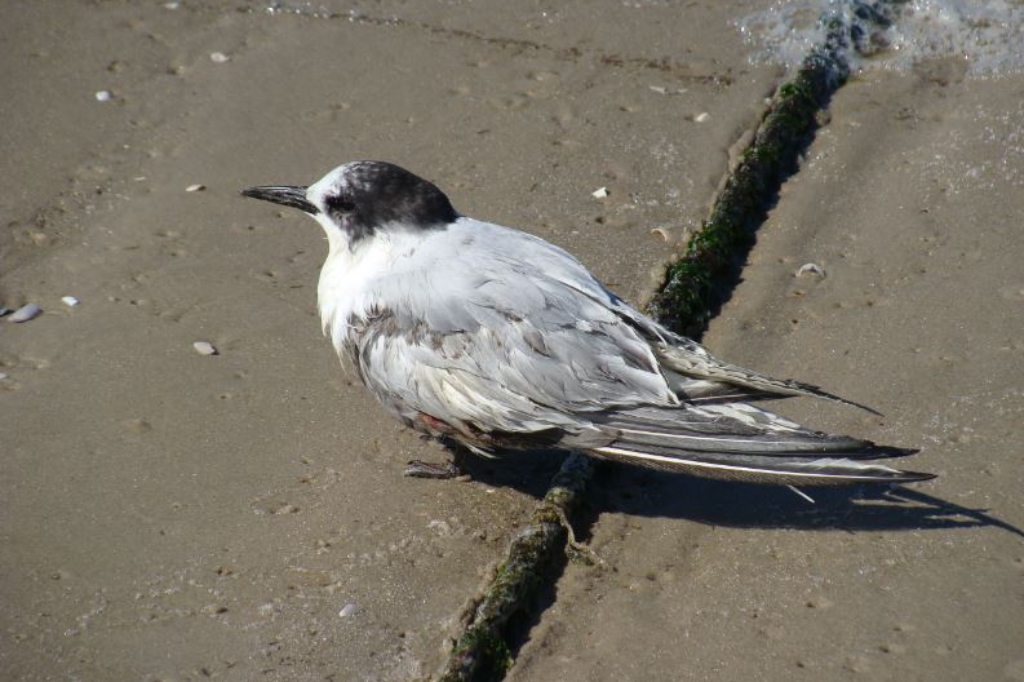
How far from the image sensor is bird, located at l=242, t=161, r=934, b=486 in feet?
11.2

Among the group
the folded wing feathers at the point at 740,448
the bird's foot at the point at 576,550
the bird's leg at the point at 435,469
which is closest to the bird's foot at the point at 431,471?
the bird's leg at the point at 435,469

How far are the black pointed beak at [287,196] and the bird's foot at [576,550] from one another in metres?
1.41

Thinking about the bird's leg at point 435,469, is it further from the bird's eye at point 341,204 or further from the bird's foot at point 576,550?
the bird's eye at point 341,204

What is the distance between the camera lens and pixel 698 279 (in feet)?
15.7

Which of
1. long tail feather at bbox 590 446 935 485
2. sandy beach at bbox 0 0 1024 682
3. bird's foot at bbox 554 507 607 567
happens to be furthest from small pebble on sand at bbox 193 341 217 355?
long tail feather at bbox 590 446 935 485

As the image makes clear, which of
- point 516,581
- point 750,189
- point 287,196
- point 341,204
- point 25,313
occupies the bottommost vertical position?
point 25,313

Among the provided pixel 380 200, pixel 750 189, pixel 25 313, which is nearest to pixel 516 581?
pixel 380 200

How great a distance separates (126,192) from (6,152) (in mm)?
666

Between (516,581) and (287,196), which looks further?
(287,196)

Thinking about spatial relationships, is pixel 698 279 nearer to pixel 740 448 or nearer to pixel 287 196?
pixel 740 448

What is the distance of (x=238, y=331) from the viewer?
4.65 m

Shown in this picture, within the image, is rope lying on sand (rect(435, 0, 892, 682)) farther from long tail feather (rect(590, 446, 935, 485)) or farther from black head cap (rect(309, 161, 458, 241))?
black head cap (rect(309, 161, 458, 241))

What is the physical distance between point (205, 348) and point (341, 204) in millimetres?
842

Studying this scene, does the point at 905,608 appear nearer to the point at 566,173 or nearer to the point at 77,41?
the point at 566,173
